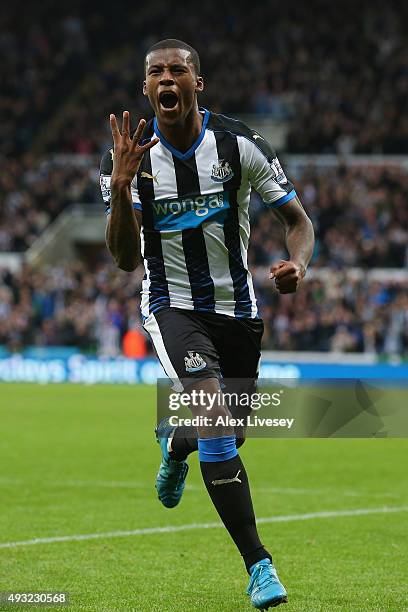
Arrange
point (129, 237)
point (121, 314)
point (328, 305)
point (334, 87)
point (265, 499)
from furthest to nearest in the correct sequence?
point (334, 87)
point (121, 314)
point (328, 305)
point (265, 499)
point (129, 237)

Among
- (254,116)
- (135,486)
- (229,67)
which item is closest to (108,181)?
(135,486)

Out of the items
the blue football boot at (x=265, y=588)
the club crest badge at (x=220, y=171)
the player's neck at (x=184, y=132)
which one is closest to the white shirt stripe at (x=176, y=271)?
the club crest badge at (x=220, y=171)

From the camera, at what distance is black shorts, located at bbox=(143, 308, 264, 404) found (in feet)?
18.7

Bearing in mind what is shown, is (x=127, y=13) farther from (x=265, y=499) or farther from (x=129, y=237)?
(x=129, y=237)

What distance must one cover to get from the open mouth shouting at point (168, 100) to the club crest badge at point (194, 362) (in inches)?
46.7

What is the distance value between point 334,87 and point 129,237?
2844cm

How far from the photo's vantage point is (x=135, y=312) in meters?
27.1

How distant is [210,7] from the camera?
37812 mm

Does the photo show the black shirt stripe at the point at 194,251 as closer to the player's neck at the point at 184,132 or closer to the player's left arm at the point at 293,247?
the player's neck at the point at 184,132

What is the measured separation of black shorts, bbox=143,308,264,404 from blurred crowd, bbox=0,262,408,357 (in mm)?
18516

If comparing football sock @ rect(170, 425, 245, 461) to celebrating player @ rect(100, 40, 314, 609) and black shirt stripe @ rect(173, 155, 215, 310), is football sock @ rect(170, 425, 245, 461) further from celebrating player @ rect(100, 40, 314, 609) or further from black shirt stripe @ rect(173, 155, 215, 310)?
black shirt stripe @ rect(173, 155, 215, 310)

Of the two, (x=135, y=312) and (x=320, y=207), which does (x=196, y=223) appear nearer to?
(x=135, y=312)

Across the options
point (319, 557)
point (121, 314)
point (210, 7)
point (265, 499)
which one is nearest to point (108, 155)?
point (319, 557)

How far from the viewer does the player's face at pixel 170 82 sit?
5680mm
